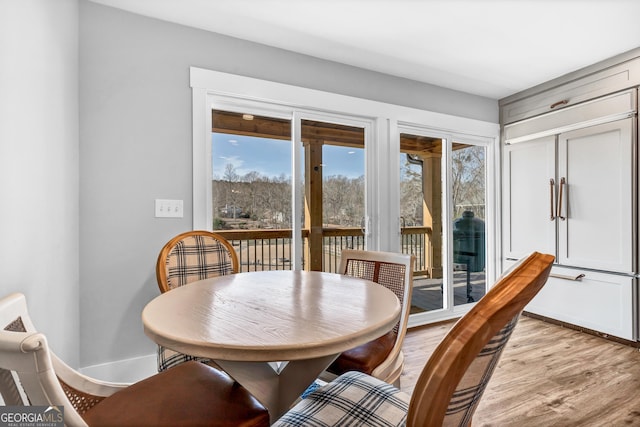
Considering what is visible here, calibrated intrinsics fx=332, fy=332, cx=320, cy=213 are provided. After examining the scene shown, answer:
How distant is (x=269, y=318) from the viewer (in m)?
1.07

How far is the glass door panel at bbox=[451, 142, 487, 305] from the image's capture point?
3703 mm

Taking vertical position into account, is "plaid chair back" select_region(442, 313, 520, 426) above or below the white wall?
below

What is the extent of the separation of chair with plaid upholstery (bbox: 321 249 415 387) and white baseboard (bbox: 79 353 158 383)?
4.81ft

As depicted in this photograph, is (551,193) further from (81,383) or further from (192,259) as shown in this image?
(81,383)

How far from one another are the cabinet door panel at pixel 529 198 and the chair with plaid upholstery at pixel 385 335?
8.04 feet

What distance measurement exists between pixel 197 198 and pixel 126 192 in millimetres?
447

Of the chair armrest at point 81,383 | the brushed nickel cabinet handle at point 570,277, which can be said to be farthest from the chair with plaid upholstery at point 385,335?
the brushed nickel cabinet handle at point 570,277

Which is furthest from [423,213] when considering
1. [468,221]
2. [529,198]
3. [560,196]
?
[560,196]

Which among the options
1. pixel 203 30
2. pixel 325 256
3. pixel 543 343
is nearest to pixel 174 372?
pixel 325 256

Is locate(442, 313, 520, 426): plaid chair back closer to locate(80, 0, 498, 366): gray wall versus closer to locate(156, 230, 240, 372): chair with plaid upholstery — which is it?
locate(156, 230, 240, 372): chair with plaid upholstery

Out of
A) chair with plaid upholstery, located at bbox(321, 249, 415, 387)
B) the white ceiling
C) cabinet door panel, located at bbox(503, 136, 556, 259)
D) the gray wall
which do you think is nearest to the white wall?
the gray wall

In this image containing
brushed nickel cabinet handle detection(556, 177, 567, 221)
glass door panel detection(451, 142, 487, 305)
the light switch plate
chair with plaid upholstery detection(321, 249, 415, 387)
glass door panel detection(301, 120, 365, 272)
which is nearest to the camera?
chair with plaid upholstery detection(321, 249, 415, 387)

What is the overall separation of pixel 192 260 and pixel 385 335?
47.3 inches

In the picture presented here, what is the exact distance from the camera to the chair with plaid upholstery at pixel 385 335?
4.75 ft
